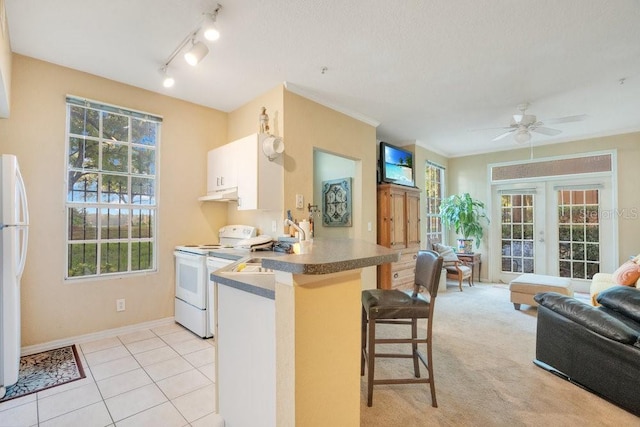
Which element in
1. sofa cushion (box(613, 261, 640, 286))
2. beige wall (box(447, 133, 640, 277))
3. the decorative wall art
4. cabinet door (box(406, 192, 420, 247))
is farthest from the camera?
cabinet door (box(406, 192, 420, 247))

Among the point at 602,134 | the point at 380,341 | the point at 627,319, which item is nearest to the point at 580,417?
the point at 627,319

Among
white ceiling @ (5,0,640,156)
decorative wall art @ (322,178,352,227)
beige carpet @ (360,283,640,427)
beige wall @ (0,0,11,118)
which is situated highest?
white ceiling @ (5,0,640,156)

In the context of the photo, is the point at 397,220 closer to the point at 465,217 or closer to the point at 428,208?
the point at 428,208

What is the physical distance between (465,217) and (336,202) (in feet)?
10.2

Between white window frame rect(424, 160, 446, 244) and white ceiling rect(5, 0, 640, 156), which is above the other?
white ceiling rect(5, 0, 640, 156)

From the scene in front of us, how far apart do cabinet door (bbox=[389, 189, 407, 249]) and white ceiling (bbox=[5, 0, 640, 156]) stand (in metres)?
1.37

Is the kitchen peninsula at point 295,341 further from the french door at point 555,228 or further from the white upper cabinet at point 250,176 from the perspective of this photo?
the french door at point 555,228

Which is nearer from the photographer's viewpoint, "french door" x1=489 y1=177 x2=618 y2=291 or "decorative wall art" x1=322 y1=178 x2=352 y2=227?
"decorative wall art" x1=322 y1=178 x2=352 y2=227

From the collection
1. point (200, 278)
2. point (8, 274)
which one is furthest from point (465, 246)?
point (8, 274)

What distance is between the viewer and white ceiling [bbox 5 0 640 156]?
81.2 inches

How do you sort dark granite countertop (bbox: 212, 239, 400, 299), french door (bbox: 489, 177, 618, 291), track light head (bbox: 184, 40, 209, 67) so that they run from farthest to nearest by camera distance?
french door (bbox: 489, 177, 618, 291) → track light head (bbox: 184, 40, 209, 67) → dark granite countertop (bbox: 212, 239, 400, 299)

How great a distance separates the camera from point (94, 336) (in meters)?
2.91

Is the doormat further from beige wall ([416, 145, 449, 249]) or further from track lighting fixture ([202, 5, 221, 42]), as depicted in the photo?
beige wall ([416, 145, 449, 249])

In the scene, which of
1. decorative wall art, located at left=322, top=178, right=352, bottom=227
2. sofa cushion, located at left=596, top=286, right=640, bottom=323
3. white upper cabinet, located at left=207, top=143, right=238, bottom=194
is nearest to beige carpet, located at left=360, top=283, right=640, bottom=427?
sofa cushion, located at left=596, top=286, right=640, bottom=323
